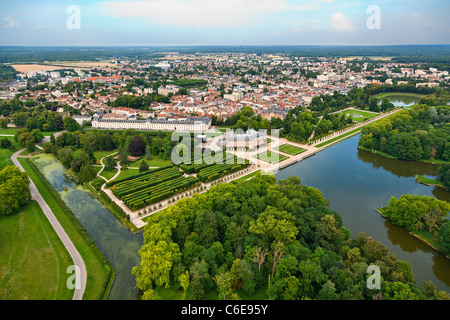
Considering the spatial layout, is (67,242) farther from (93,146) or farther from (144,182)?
(93,146)

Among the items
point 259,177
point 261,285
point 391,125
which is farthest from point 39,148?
point 391,125

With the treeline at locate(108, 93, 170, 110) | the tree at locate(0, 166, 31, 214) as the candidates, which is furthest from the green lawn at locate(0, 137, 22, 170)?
the treeline at locate(108, 93, 170, 110)

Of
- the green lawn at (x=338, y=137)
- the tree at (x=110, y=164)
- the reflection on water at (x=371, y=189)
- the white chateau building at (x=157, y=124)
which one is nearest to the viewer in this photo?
the reflection on water at (x=371, y=189)

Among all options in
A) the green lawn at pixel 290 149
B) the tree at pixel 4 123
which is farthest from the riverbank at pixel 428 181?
the tree at pixel 4 123

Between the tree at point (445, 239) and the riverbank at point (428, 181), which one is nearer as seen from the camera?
the tree at point (445, 239)

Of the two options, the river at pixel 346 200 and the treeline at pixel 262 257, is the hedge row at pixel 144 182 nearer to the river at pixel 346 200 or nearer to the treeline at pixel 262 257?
the river at pixel 346 200

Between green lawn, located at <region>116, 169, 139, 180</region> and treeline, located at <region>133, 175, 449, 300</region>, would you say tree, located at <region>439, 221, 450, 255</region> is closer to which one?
treeline, located at <region>133, 175, 449, 300</region>
